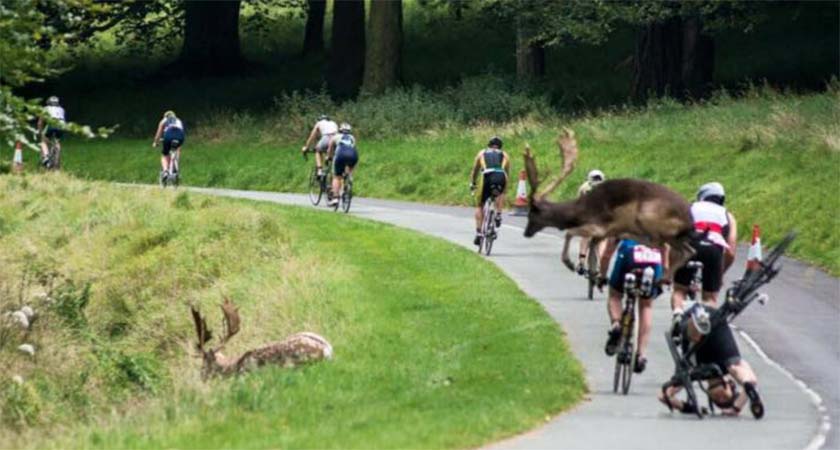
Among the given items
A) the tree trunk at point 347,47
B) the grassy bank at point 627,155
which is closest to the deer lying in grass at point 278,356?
the grassy bank at point 627,155

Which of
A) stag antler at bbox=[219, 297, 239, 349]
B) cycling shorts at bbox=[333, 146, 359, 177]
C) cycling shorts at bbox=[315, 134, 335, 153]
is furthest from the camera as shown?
cycling shorts at bbox=[315, 134, 335, 153]

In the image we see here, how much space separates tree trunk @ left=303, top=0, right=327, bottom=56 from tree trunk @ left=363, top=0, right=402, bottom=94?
42.5 feet

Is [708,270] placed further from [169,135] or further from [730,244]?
[169,135]

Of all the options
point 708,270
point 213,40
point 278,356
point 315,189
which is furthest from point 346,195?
point 213,40

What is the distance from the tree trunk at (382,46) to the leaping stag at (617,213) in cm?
3743

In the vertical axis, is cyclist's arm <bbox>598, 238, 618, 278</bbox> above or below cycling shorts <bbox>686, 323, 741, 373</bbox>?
above

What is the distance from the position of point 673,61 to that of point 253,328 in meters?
26.8

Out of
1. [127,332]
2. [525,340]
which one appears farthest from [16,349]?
[525,340]

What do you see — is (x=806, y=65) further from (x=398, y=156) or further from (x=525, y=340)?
(x=525, y=340)

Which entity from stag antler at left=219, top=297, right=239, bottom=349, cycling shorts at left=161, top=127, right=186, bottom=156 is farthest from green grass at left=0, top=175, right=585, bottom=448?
cycling shorts at left=161, top=127, right=186, bottom=156

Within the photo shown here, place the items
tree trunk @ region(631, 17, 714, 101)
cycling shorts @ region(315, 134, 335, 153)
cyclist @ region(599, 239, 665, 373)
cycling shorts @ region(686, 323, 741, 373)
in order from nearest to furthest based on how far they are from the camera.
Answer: cycling shorts @ region(686, 323, 741, 373), cyclist @ region(599, 239, 665, 373), cycling shorts @ region(315, 134, 335, 153), tree trunk @ region(631, 17, 714, 101)

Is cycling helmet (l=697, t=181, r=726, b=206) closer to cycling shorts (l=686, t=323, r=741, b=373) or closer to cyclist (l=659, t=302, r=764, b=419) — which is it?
cyclist (l=659, t=302, r=764, b=419)

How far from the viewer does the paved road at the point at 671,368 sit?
17.2m

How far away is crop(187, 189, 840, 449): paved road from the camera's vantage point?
17203 mm
